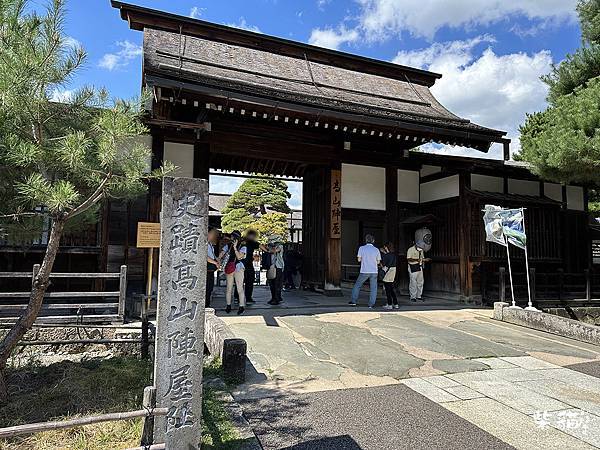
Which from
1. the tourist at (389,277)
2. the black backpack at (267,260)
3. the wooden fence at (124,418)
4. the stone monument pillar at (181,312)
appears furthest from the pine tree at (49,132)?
the tourist at (389,277)

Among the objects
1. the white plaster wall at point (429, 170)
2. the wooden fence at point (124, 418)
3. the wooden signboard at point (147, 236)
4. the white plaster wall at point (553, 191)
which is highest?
the white plaster wall at point (429, 170)

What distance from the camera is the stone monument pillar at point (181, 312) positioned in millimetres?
2814

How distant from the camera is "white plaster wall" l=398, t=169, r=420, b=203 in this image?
38.1 ft

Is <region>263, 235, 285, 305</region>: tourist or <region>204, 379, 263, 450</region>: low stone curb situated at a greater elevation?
<region>263, 235, 285, 305</region>: tourist

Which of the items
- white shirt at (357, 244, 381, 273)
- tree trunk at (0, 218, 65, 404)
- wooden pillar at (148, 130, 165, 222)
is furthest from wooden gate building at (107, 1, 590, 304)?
tree trunk at (0, 218, 65, 404)

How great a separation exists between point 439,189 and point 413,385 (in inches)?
313

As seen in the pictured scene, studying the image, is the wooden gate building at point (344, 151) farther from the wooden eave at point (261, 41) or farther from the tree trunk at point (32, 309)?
the tree trunk at point (32, 309)

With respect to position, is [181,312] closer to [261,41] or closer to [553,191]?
[261,41]

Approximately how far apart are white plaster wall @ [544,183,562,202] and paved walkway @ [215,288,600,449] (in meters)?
6.76

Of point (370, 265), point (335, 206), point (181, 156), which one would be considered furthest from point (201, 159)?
point (370, 265)

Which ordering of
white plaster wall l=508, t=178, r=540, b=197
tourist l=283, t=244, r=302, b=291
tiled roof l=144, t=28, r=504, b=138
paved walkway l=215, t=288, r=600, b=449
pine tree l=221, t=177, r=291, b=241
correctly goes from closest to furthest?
paved walkway l=215, t=288, r=600, b=449 → tiled roof l=144, t=28, r=504, b=138 → white plaster wall l=508, t=178, r=540, b=197 → tourist l=283, t=244, r=302, b=291 → pine tree l=221, t=177, r=291, b=241

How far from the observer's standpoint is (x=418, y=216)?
1137cm

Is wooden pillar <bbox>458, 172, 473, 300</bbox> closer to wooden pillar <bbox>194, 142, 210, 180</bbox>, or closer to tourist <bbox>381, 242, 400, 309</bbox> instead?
tourist <bbox>381, 242, 400, 309</bbox>

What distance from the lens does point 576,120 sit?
26.5ft
